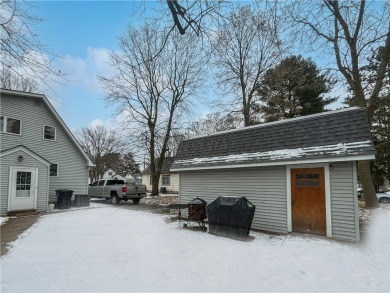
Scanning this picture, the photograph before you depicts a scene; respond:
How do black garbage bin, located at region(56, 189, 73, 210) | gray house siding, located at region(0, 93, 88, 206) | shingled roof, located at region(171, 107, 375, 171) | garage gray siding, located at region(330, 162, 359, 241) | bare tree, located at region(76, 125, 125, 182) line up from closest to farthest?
garage gray siding, located at region(330, 162, 359, 241) → shingled roof, located at region(171, 107, 375, 171) → gray house siding, located at region(0, 93, 88, 206) → black garbage bin, located at region(56, 189, 73, 210) → bare tree, located at region(76, 125, 125, 182)

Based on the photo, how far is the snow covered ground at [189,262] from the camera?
4.61 meters

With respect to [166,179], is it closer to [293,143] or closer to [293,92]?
[293,92]

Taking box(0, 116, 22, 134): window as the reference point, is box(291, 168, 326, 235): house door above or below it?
below

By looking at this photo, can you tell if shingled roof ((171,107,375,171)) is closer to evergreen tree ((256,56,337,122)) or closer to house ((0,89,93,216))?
→ house ((0,89,93,216))

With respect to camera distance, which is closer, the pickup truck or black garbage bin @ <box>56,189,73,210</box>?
black garbage bin @ <box>56,189,73,210</box>

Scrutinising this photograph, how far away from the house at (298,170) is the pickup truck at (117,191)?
29.2 feet

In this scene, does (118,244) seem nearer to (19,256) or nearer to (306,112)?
(19,256)

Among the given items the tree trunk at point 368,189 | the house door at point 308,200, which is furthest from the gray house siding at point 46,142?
the tree trunk at point 368,189

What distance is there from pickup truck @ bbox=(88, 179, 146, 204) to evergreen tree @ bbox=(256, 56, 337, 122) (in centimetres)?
1266

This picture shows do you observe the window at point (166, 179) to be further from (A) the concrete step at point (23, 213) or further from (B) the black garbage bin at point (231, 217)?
(B) the black garbage bin at point (231, 217)

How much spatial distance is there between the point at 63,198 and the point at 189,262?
12285 millimetres

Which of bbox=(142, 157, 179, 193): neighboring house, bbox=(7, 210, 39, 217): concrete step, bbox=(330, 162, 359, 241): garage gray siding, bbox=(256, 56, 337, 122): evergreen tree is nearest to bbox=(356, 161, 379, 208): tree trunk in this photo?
bbox=(330, 162, 359, 241): garage gray siding

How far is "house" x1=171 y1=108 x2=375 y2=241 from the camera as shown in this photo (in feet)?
25.1

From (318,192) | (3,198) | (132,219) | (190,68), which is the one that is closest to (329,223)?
(318,192)
